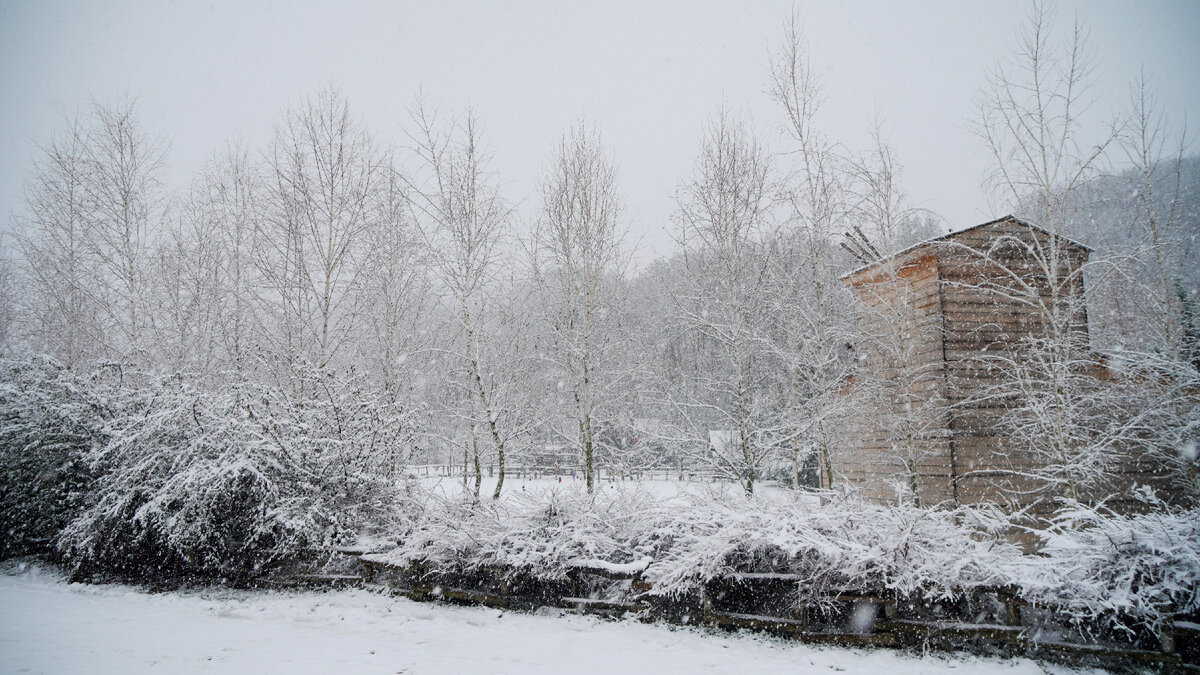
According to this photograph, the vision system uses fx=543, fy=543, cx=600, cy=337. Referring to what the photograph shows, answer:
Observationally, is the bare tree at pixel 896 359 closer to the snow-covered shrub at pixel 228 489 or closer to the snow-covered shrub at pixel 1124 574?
the snow-covered shrub at pixel 1124 574

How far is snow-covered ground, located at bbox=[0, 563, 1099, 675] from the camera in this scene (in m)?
4.36

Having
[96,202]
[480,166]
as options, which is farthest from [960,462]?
[96,202]

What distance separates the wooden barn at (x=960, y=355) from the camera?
9891 mm

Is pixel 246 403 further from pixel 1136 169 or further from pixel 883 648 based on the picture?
pixel 1136 169

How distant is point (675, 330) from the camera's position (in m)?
33.2

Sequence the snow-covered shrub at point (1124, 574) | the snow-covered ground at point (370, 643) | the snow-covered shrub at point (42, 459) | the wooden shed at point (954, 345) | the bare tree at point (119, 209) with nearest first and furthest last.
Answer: the snow-covered shrub at point (1124, 574)
the snow-covered ground at point (370, 643)
the snow-covered shrub at point (42, 459)
the wooden shed at point (954, 345)
the bare tree at point (119, 209)

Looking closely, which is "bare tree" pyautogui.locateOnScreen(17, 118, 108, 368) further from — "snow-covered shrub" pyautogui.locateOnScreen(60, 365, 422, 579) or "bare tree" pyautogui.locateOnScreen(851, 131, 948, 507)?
"bare tree" pyautogui.locateOnScreen(851, 131, 948, 507)

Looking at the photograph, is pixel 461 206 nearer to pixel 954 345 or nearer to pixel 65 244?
pixel 954 345

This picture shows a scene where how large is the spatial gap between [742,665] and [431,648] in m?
2.72

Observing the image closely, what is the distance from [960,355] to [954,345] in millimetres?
212

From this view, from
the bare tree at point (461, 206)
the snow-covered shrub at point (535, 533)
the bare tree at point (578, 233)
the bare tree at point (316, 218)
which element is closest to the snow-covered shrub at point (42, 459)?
the bare tree at point (316, 218)

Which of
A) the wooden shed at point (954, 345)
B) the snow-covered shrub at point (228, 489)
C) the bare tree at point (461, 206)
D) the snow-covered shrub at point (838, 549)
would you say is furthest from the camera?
the bare tree at point (461, 206)

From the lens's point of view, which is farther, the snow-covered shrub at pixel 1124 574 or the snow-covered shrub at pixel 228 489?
the snow-covered shrub at pixel 228 489

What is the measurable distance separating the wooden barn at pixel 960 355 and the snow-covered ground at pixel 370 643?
6109 mm
